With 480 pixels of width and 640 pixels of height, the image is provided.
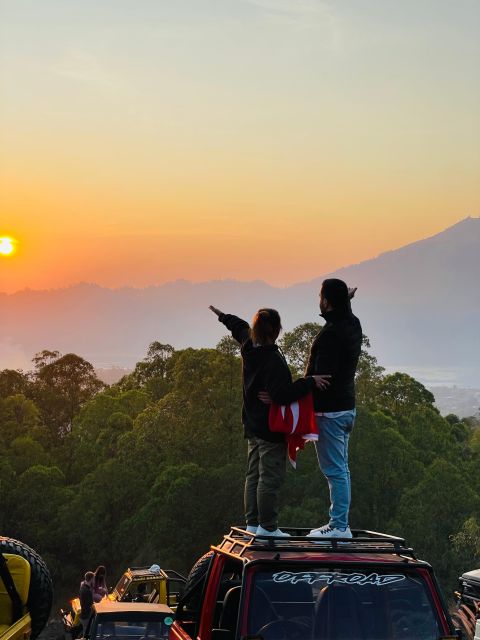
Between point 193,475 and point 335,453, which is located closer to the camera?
point 335,453

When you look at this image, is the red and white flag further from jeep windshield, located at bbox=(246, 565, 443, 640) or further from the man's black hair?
jeep windshield, located at bbox=(246, 565, 443, 640)

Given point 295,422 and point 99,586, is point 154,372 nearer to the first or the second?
point 99,586

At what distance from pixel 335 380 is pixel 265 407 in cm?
59

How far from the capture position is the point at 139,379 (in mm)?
69875

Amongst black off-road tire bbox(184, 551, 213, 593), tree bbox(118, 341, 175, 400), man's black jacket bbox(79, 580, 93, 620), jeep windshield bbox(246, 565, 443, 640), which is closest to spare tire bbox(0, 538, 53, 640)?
black off-road tire bbox(184, 551, 213, 593)

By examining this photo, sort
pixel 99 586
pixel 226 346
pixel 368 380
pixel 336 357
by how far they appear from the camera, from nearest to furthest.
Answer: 1. pixel 336 357
2. pixel 99 586
3. pixel 226 346
4. pixel 368 380

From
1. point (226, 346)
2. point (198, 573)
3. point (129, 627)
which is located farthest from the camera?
point (226, 346)

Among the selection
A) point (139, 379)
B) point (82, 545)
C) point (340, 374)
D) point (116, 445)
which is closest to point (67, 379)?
point (139, 379)

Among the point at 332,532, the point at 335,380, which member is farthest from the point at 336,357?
the point at 332,532

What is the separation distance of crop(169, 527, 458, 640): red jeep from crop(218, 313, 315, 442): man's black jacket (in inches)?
58.2

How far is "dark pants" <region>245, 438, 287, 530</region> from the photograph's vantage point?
933cm

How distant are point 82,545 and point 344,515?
1820 inches

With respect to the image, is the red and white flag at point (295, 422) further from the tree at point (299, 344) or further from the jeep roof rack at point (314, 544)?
the tree at point (299, 344)

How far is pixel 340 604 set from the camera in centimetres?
782
